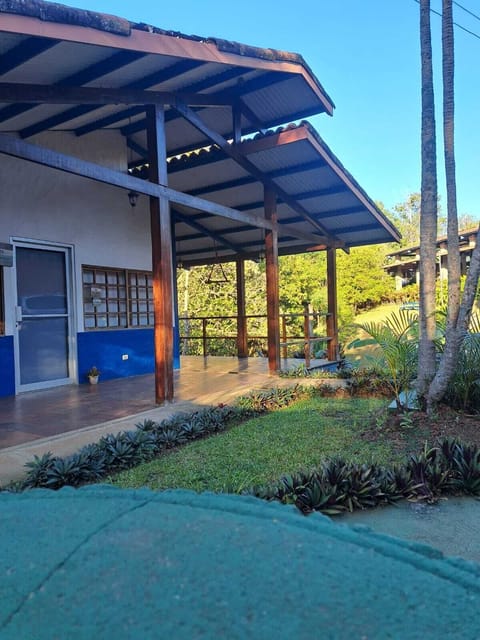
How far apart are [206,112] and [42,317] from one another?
3696mm

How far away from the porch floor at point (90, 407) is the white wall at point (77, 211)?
1.17m

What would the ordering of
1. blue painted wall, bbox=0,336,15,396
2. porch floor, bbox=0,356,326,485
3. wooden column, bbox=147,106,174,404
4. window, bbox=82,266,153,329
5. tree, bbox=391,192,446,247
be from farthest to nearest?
tree, bbox=391,192,446,247 → window, bbox=82,266,153,329 → blue painted wall, bbox=0,336,15,396 → wooden column, bbox=147,106,174,404 → porch floor, bbox=0,356,326,485

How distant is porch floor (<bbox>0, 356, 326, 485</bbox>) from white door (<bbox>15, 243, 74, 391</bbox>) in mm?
293

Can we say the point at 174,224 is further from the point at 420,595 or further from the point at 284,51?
the point at 420,595

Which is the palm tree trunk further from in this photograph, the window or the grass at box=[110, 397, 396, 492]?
the window

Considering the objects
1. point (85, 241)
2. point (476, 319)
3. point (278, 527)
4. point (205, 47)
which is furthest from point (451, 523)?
point (85, 241)

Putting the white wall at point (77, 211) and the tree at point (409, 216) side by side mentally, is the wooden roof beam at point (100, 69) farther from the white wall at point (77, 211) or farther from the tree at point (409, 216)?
the tree at point (409, 216)

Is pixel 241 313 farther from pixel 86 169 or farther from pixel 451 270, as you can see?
pixel 86 169

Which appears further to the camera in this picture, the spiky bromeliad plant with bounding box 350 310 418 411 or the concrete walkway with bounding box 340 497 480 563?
the spiky bromeliad plant with bounding box 350 310 418 411

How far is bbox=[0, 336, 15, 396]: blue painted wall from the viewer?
233 inches

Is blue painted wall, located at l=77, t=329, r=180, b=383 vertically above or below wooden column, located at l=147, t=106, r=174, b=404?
below

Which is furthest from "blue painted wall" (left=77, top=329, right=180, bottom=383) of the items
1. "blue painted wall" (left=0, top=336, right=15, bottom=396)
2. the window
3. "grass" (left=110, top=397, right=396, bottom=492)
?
"grass" (left=110, top=397, right=396, bottom=492)

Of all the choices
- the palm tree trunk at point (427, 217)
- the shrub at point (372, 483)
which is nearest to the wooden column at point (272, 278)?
Answer: the palm tree trunk at point (427, 217)

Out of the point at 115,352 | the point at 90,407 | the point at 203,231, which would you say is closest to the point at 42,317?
the point at 115,352
